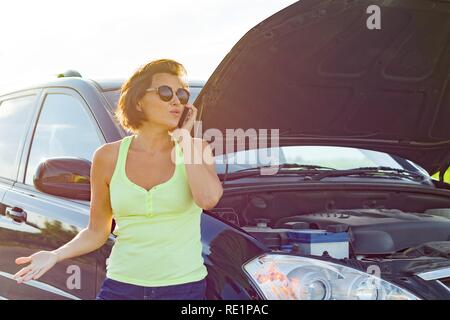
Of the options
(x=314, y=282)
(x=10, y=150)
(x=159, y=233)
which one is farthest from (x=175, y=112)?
(x=10, y=150)

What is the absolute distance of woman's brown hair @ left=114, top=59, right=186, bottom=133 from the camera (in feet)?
8.05

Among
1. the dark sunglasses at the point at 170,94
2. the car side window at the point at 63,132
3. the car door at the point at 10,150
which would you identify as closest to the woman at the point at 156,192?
the dark sunglasses at the point at 170,94

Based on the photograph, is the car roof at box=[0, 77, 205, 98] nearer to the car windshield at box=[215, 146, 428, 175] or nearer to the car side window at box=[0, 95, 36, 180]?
the car side window at box=[0, 95, 36, 180]

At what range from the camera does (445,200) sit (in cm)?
399

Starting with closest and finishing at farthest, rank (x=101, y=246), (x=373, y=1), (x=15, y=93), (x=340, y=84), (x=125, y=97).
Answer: (x=125, y=97) < (x=101, y=246) < (x=373, y=1) < (x=340, y=84) < (x=15, y=93)

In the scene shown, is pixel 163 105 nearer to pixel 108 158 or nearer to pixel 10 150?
pixel 108 158

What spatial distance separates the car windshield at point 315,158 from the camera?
11.8ft

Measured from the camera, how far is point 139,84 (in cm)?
246

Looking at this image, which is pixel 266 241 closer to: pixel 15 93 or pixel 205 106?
pixel 205 106

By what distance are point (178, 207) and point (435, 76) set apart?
195 cm

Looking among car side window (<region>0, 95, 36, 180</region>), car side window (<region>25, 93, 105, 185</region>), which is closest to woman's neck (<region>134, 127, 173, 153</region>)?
car side window (<region>25, 93, 105, 185</region>)

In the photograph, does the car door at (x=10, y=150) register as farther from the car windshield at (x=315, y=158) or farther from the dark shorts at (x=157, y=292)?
the dark shorts at (x=157, y=292)

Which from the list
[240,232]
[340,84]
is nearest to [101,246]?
[240,232]

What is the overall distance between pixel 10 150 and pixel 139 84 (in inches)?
83.2
